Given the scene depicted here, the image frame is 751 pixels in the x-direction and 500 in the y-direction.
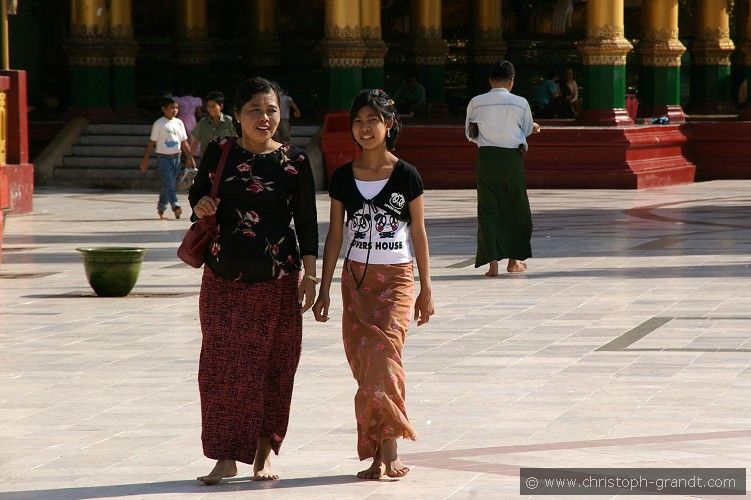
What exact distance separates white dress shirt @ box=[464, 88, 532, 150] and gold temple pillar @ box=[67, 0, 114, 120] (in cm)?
1402

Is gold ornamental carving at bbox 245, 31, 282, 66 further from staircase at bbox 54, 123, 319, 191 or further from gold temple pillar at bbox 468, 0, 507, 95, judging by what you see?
staircase at bbox 54, 123, 319, 191

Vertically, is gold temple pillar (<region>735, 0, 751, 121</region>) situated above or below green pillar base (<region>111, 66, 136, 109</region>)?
above

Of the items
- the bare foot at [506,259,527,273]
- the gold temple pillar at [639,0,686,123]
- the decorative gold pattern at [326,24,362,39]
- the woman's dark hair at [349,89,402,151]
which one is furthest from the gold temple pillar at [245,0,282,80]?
the woman's dark hair at [349,89,402,151]

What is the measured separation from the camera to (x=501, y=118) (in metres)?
13.0

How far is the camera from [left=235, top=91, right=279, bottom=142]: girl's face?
6648mm

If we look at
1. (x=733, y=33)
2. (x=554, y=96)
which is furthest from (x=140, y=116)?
(x=733, y=33)

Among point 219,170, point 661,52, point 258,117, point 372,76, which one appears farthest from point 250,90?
point 661,52

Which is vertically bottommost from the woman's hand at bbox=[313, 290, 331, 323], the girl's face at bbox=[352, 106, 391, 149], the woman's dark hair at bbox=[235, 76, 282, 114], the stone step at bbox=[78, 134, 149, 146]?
the woman's hand at bbox=[313, 290, 331, 323]

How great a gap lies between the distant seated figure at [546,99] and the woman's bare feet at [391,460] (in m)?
22.6

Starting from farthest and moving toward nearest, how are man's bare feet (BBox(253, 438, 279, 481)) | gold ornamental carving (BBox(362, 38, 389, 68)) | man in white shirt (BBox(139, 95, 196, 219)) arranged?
gold ornamental carving (BBox(362, 38, 389, 68)) < man in white shirt (BBox(139, 95, 196, 219)) < man's bare feet (BBox(253, 438, 279, 481))

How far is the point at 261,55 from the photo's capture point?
3045 centimetres

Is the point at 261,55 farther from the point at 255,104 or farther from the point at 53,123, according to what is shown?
the point at 255,104

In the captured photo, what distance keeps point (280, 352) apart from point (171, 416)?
133 centimetres

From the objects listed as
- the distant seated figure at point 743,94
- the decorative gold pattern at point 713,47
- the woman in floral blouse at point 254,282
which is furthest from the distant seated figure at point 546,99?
the woman in floral blouse at point 254,282
